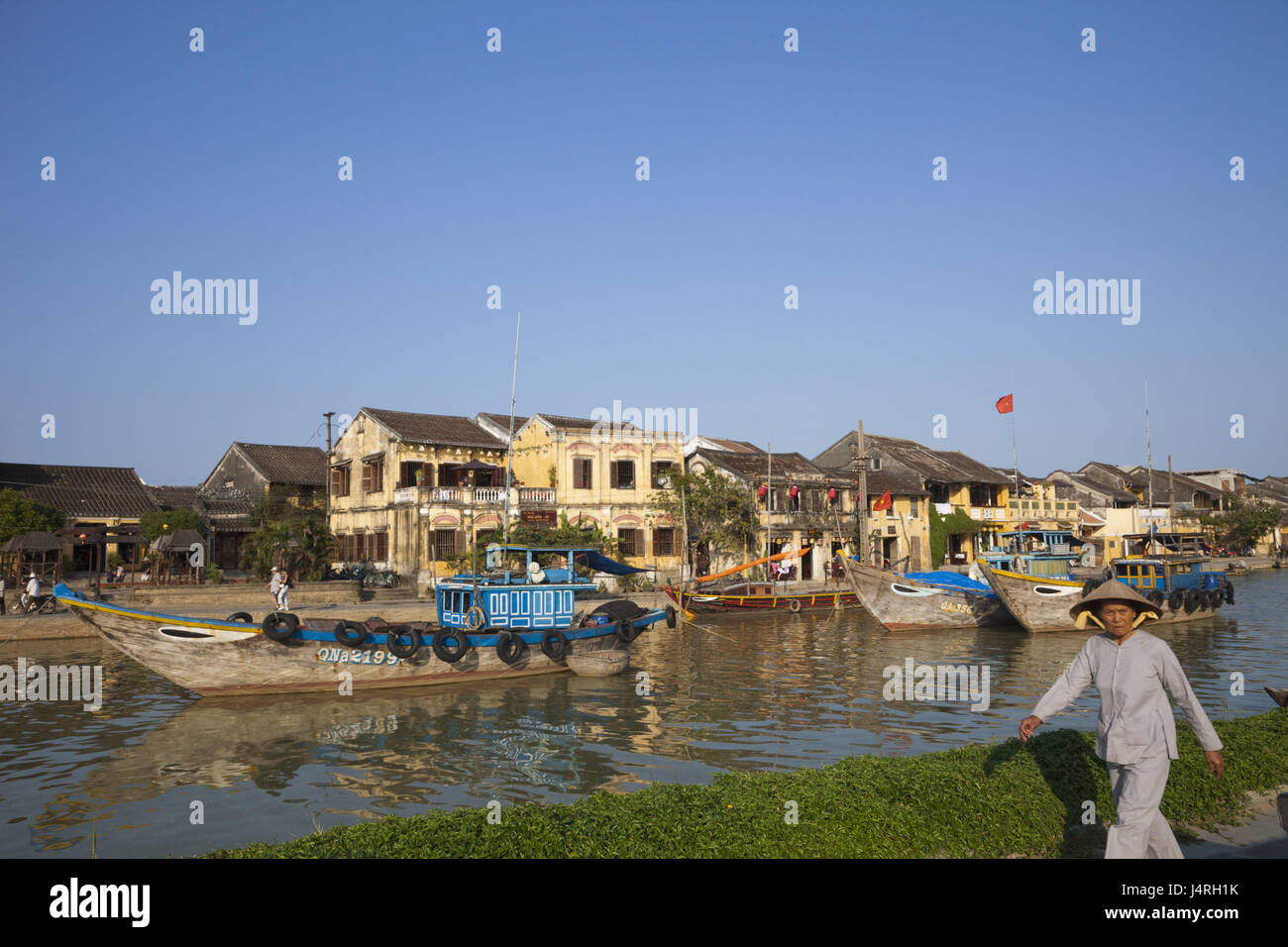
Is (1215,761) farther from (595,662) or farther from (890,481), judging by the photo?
(890,481)

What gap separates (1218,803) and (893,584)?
72.8 ft

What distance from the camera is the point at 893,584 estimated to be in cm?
2998

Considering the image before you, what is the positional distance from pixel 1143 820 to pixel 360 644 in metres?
15.8

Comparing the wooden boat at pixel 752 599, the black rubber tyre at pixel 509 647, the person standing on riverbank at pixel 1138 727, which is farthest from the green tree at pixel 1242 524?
the person standing on riverbank at pixel 1138 727

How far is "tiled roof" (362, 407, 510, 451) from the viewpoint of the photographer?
38.8m

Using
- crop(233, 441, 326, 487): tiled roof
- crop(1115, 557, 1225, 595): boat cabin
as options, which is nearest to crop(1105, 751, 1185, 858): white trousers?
crop(1115, 557, 1225, 595): boat cabin

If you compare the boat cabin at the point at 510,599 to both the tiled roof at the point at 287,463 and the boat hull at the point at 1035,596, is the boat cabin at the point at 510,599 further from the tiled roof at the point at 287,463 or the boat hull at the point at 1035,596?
the tiled roof at the point at 287,463

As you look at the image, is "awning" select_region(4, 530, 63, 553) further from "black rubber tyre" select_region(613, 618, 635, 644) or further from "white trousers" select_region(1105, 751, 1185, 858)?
"white trousers" select_region(1105, 751, 1185, 858)

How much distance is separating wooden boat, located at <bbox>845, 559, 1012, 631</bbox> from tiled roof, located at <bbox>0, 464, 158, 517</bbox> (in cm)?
3348

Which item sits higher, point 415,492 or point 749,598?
point 415,492

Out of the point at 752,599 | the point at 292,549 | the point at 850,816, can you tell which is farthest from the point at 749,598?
the point at 850,816

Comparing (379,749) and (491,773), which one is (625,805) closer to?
(491,773)

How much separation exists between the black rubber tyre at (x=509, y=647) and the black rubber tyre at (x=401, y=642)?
181 cm

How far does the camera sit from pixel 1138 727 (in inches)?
219
